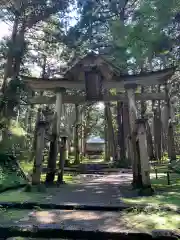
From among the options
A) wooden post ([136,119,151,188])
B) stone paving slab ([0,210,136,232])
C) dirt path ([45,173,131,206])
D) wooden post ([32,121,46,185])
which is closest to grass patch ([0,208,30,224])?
stone paving slab ([0,210,136,232])

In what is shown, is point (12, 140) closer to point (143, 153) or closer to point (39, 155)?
point (39, 155)

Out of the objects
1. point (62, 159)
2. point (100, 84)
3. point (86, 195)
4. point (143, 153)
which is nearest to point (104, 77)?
point (100, 84)

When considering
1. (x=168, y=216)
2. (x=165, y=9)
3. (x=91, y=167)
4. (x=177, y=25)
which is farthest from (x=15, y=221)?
(x=91, y=167)

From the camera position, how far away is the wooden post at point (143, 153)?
8.29 m

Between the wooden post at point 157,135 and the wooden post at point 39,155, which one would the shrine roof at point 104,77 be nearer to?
Answer: the wooden post at point 39,155

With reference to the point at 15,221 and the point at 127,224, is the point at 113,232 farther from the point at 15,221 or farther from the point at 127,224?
the point at 15,221

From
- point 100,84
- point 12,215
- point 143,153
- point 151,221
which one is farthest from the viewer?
point 100,84

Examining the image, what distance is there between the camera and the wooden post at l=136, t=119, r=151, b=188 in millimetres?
8289

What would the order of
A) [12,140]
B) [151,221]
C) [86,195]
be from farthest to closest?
[12,140]
[86,195]
[151,221]

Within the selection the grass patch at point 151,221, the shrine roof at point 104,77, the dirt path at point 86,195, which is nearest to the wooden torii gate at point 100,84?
the shrine roof at point 104,77

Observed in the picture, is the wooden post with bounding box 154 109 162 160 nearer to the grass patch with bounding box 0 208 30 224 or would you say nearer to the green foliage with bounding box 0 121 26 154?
the green foliage with bounding box 0 121 26 154

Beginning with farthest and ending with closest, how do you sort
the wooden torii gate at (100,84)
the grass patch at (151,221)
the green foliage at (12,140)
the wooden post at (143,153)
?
the green foliage at (12,140)
the wooden torii gate at (100,84)
the wooden post at (143,153)
the grass patch at (151,221)

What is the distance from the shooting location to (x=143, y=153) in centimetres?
852

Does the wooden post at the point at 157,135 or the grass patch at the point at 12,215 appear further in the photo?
the wooden post at the point at 157,135
